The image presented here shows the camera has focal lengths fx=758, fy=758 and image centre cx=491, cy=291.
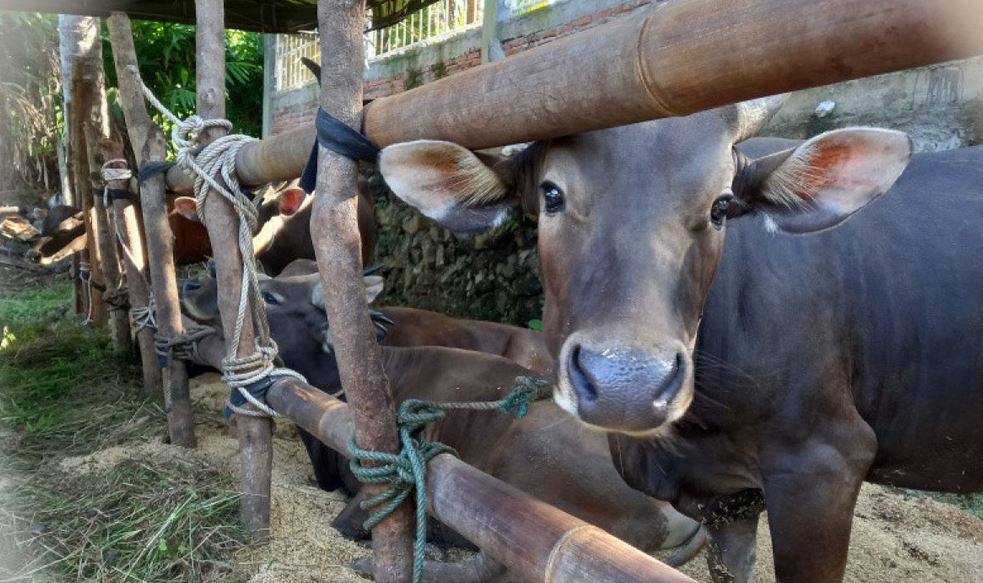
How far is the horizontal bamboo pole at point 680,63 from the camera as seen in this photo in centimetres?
103

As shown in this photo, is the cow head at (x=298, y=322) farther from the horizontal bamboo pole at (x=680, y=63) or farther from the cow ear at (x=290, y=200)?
the horizontal bamboo pole at (x=680, y=63)

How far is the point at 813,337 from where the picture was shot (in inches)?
91.0

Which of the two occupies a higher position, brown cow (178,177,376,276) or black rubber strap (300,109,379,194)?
black rubber strap (300,109,379,194)

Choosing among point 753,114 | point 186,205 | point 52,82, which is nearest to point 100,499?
point 186,205

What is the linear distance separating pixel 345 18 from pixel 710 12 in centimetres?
125

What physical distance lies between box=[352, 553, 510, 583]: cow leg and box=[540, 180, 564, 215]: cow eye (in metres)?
1.81

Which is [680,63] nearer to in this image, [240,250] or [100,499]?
[240,250]

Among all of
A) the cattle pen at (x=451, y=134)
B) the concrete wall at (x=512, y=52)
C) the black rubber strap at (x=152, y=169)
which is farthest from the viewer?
the concrete wall at (x=512, y=52)

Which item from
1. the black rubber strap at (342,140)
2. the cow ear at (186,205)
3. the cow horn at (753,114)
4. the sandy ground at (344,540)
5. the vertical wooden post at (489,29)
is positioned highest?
the vertical wooden post at (489,29)

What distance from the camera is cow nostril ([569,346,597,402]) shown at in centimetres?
158

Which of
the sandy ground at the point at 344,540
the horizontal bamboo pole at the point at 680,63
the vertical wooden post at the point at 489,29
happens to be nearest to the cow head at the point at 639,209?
the horizontal bamboo pole at the point at 680,63

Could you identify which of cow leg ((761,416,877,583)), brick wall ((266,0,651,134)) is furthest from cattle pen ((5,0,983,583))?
brick wall ((266,0,651,134))

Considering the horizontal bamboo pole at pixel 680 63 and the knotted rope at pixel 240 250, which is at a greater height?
the horizontal bamboo pole at pixel 680 63

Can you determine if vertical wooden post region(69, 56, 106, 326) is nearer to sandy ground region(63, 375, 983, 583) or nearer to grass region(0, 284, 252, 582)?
grass region(0, 284, 252, 582)
